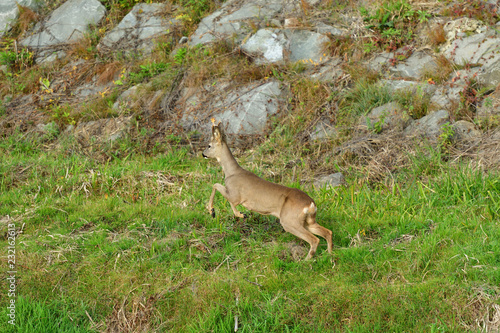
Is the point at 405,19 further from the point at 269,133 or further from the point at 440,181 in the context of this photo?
the point at 440,181

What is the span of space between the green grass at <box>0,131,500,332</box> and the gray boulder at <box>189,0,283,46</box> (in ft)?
15.6

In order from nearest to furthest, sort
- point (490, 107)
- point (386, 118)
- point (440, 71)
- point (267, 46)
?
1. point (490, 107)
2. point (386, 118)
3. point (440, 71)
4. point (267, 46)

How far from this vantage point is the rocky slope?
28.1 feet

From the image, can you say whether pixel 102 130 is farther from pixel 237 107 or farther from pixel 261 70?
pixel 261 70

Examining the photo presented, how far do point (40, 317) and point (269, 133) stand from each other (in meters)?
5.46

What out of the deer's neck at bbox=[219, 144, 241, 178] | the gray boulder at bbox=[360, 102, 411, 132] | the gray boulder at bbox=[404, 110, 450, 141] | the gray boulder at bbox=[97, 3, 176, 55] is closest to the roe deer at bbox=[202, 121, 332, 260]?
the deer's neck at bbox=[219, 144, 241, 178]

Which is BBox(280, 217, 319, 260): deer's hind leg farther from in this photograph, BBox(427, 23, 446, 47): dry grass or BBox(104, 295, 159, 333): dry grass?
BBox(427, 23, 446, 47): dry grass

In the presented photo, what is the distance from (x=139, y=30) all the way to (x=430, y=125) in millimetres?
7370

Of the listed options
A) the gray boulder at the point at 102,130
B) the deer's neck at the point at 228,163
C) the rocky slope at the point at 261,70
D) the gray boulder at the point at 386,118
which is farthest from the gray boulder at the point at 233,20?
the deer's neck at the point at 228,163

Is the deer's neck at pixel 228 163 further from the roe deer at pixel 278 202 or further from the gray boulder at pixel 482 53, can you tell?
the gray boulder at pixel 482 53

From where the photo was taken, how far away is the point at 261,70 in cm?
1040

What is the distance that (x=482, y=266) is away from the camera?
15.9 ft

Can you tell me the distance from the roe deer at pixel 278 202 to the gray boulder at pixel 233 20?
5.67 meters

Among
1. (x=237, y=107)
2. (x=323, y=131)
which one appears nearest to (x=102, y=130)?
(x=237, y=107)
